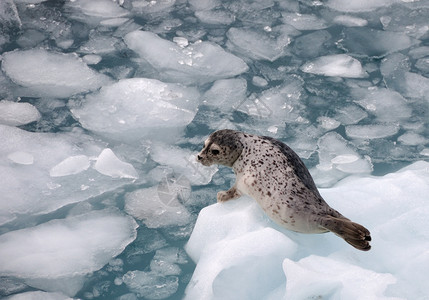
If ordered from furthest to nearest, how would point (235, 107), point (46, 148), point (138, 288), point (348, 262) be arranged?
point (235, 107) → point (46, 148) → point (138, 288) → point (348, 262)

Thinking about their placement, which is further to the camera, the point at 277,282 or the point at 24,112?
the point at 24,112

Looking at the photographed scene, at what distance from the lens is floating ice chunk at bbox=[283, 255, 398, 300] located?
4.21 ft

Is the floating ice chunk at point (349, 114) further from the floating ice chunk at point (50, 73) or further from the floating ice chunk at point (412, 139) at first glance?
the floating ice chunk at point (50, 73)

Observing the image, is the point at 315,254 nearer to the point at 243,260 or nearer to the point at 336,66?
the point at 243,260

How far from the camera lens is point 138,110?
8.15 feet

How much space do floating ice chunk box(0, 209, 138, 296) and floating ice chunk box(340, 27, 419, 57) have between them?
2.12 metres

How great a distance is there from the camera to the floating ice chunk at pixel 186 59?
2791mm

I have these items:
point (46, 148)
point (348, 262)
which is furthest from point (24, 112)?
point (348, 262)

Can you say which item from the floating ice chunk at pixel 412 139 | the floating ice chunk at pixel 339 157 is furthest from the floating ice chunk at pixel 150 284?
the floating ice chunk at pixel 412 139

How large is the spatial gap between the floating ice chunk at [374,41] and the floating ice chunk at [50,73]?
5.94ft

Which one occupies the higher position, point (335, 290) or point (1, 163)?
point (335, 290)

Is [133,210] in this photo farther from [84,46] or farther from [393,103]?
[393,103]

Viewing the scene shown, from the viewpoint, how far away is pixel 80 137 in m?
2.35

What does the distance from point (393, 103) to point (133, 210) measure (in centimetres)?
176
